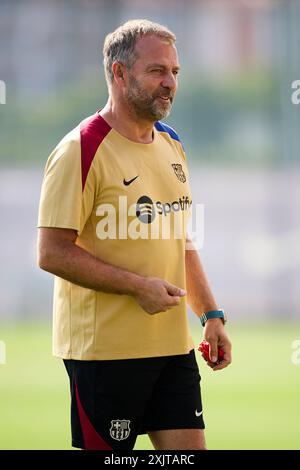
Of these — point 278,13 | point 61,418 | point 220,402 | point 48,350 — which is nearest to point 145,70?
point 61,418

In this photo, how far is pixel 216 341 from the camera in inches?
99.6

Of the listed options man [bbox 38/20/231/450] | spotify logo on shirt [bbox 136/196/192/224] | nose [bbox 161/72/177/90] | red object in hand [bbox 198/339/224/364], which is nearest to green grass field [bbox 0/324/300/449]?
red object in hand [bbox 198/339/224/364]

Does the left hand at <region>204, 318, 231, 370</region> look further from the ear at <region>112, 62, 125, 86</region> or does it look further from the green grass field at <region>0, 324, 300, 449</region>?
the green grass field at <region>0, 324, 300, 449</region>

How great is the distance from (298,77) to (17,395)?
13.3 feet

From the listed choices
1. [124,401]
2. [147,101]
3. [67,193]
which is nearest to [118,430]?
[124,401]

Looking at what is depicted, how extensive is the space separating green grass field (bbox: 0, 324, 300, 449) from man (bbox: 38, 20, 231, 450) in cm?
182

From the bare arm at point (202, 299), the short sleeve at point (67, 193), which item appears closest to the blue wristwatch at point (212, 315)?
the bare arm at point (202, 299)

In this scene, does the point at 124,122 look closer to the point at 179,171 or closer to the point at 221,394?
the point at 179,171

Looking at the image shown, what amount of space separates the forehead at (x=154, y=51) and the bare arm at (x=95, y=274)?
0.47 meters

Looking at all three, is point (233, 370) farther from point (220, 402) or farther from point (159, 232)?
point (159, 232)

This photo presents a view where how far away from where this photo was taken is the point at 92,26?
8172mm

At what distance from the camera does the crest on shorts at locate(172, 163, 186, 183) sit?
2.51 metres

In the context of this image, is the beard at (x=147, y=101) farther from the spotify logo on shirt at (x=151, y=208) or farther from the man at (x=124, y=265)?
the spotify logo on shirt at (x=151, y=208)

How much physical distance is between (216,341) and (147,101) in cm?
64
